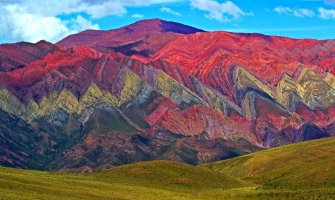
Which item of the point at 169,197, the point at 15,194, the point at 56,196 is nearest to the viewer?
the point at 15,194

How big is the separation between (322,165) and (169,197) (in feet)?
193

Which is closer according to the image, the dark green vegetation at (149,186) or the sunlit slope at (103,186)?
the sunlit slope at (103,186)

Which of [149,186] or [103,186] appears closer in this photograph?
[103,186]

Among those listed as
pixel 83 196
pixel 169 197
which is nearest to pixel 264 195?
pixel 169 197

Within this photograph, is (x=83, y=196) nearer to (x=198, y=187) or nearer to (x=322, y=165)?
(x=198, y=187)

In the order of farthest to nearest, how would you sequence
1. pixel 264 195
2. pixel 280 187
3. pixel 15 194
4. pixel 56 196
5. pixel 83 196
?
pixel 280 187, pixel 264 195, pixel 83 196, pixel 56 196, pixel 15 194

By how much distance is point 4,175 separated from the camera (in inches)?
5271

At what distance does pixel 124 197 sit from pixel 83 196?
1461cm

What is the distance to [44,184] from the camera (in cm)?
13562

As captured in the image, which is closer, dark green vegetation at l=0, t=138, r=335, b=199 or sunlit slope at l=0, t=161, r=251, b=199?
sunlit slope at l=0, t=161, r=251, b=199

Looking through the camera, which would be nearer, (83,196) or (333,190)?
(83,196)

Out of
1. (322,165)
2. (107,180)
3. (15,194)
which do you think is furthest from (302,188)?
(15,194)

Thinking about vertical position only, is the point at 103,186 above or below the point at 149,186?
above

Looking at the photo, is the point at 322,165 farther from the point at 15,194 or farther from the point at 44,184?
the point at 15,194
